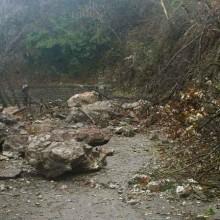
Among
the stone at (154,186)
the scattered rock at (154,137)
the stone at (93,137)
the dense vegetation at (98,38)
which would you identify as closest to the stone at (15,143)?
the stone at (93,137)

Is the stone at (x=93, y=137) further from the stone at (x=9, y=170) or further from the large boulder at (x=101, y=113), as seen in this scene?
the large boulder at (x=101, y=113)

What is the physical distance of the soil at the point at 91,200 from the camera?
608 centimetres

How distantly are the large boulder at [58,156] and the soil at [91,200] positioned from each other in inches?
4.9

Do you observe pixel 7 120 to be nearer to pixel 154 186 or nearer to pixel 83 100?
pixel 83 100

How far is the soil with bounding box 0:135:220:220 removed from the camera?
19.9 feet

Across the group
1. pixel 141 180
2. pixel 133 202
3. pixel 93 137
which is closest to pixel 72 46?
pixel 93 137

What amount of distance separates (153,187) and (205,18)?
18.6ft

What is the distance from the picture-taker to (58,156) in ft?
24.6

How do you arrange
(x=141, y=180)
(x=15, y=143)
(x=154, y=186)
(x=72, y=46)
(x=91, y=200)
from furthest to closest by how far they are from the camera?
(x=72, y=46), (x=15, y=143), (x=141, y=180), (x=154, y=186), (x=91, y=200)

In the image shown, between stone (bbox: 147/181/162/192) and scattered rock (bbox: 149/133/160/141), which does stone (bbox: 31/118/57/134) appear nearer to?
scattered rock (bbox: 149/133/160/141)

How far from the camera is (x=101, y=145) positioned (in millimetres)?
9734

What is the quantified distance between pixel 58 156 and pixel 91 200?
1.03m

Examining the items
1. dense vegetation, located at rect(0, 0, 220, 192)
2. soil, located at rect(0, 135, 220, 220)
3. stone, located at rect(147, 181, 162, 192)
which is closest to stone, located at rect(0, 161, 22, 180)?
soil, located at rect(0, 135, 220, 220)

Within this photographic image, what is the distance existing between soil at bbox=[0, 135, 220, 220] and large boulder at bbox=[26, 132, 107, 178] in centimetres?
12
